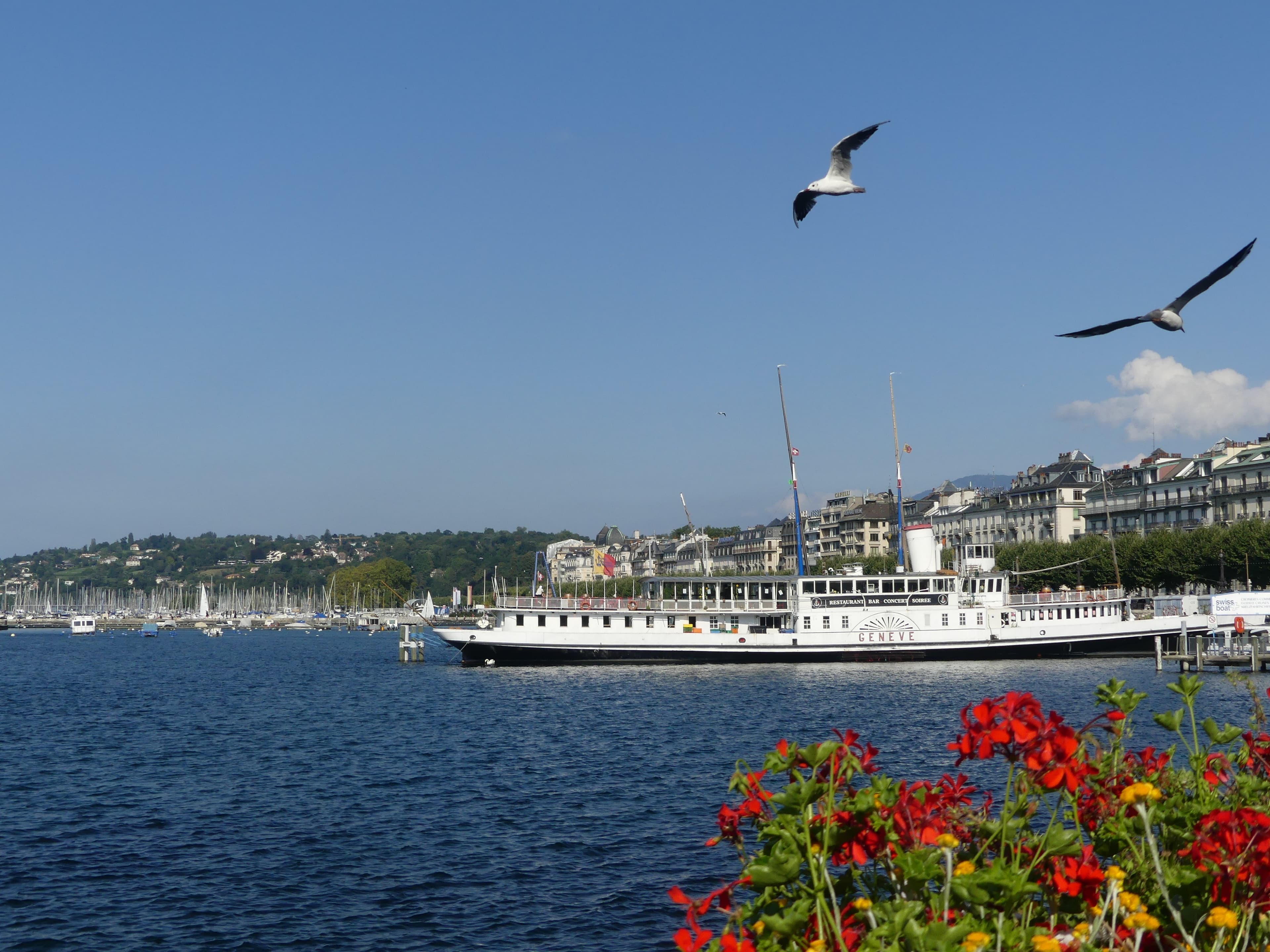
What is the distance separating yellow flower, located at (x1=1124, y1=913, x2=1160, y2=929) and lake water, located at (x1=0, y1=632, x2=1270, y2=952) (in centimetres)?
1190

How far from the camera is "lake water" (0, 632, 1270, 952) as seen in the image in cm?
1861

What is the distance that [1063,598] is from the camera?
78438 millimetres

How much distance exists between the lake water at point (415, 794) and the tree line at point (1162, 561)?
126 feet

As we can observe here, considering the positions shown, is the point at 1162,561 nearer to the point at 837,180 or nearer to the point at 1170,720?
the point at 837,180

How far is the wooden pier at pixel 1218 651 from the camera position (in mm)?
59281

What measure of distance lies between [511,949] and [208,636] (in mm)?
168182

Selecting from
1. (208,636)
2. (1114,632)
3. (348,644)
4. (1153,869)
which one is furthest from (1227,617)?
(208,636)

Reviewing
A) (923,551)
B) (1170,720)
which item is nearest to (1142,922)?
(1170,720)

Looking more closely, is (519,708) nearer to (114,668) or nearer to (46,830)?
(46,830)

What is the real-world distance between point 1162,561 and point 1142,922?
352 feet

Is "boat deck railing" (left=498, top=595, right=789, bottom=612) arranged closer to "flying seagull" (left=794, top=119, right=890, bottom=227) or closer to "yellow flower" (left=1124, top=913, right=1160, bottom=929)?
"flying seagull" (left=794, top=119, right=890, bottom=227)

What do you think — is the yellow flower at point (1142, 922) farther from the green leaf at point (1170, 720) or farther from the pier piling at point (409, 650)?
the pier piling at point (409, 650)

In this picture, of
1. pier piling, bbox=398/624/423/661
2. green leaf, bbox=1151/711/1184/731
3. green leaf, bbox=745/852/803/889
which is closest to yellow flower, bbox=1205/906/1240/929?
green leaf, bbox=1151/711/1184/731

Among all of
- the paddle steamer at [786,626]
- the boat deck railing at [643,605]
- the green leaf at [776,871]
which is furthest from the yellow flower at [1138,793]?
the boat deck railing at [643,605]
